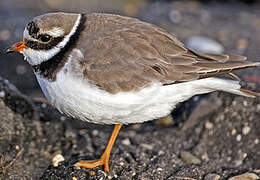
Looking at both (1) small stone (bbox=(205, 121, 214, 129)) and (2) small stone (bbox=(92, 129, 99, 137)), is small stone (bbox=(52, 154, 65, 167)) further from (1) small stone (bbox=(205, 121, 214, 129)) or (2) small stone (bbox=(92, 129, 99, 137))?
(1) small stone (bbox=(205, 121, 214, 129))

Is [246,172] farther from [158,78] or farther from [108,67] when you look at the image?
[108,67]

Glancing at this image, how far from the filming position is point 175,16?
8.80 metres

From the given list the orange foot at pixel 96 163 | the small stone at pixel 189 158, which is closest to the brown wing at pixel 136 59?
the orange foot at pixel 96 163

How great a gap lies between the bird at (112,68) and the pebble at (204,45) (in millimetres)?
3023

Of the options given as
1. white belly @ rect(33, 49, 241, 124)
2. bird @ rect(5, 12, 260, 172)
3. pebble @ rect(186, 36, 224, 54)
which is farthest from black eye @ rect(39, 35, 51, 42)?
pebble @ rect(186, 36, 224, 54)

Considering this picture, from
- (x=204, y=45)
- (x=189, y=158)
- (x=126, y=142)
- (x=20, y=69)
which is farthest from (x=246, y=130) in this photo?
(x=20, y=69)

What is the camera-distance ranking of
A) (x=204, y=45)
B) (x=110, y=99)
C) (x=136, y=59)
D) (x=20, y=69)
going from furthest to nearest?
(x=204, y=45) → (x=20, y=69) → (x=136, y=59) → (x=110, y=99)

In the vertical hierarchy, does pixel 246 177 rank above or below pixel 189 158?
above

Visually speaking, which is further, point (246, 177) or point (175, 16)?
point (175, 16)

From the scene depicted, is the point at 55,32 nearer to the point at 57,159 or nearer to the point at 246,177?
the point at 57,159

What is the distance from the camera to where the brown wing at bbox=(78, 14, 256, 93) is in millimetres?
3816

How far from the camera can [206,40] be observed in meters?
7.48

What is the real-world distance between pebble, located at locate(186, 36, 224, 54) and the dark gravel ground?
1.26 meters

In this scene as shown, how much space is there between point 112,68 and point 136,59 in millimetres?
265
